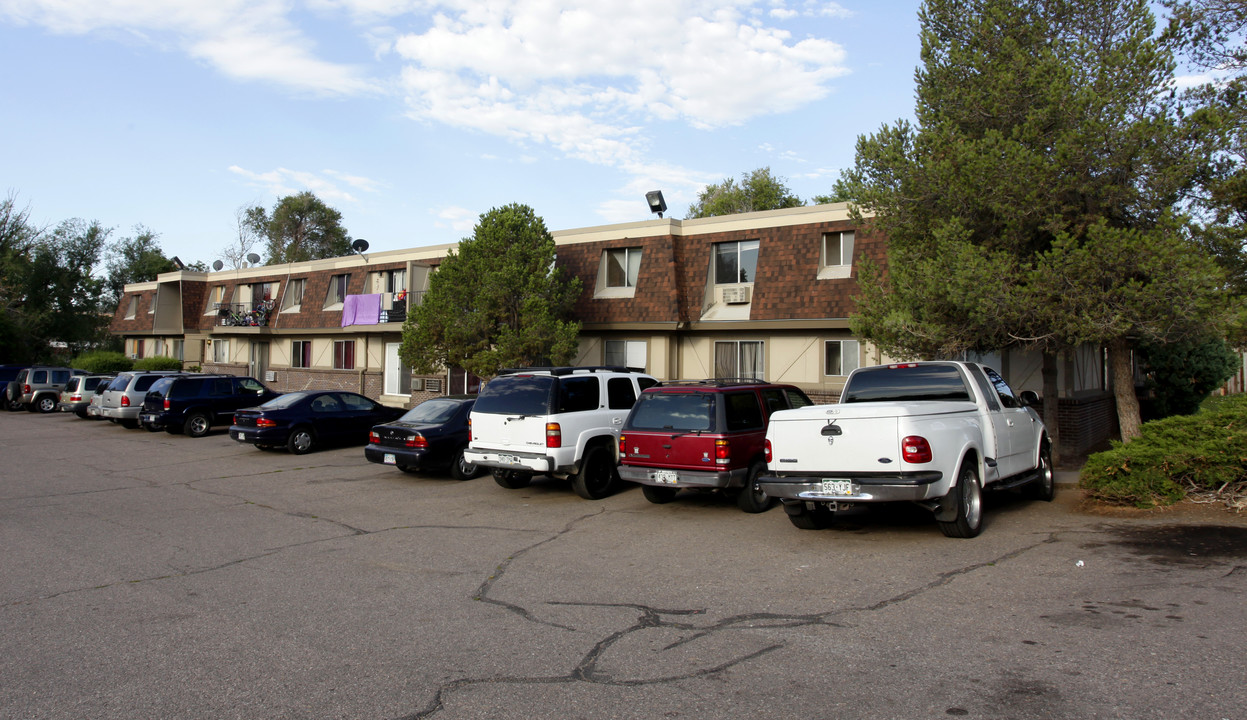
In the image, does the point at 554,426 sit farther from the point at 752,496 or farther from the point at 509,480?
the point at 752,496

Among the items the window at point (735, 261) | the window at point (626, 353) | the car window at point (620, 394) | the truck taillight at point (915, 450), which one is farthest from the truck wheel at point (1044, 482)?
the window at point (626, 353)

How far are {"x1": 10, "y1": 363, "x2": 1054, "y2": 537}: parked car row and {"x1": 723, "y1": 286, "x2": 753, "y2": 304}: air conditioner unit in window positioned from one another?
6874 mm

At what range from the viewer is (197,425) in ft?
71.7

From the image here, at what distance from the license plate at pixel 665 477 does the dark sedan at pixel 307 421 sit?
404 inches

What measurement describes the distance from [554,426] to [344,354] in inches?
824

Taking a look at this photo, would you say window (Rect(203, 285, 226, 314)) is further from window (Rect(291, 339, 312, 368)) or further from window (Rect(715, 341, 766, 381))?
window (Rect(715, 341, 766, 381))

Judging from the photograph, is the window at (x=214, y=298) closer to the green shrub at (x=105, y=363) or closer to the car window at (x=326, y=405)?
the green shrub at (x=105, y=363)

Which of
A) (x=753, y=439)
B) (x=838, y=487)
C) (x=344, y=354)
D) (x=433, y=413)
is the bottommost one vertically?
(x=838, y=487)

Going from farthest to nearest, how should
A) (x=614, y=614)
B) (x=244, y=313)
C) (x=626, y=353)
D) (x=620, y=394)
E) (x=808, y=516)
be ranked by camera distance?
(x=244, y=313), (x=626, y=353), (x=620, y=394), (x=808, y=516), (x=614, y=614)

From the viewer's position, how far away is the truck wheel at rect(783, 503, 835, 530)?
353 inches

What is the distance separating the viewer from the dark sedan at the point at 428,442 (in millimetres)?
13750

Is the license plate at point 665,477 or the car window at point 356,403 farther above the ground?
the car window at point 356,403

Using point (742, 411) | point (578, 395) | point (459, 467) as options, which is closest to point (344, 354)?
point (459, 467)

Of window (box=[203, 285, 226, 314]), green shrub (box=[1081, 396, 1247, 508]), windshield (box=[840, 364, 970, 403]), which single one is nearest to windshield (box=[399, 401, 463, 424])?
windshield (box=[840, 364, 970, 403])
